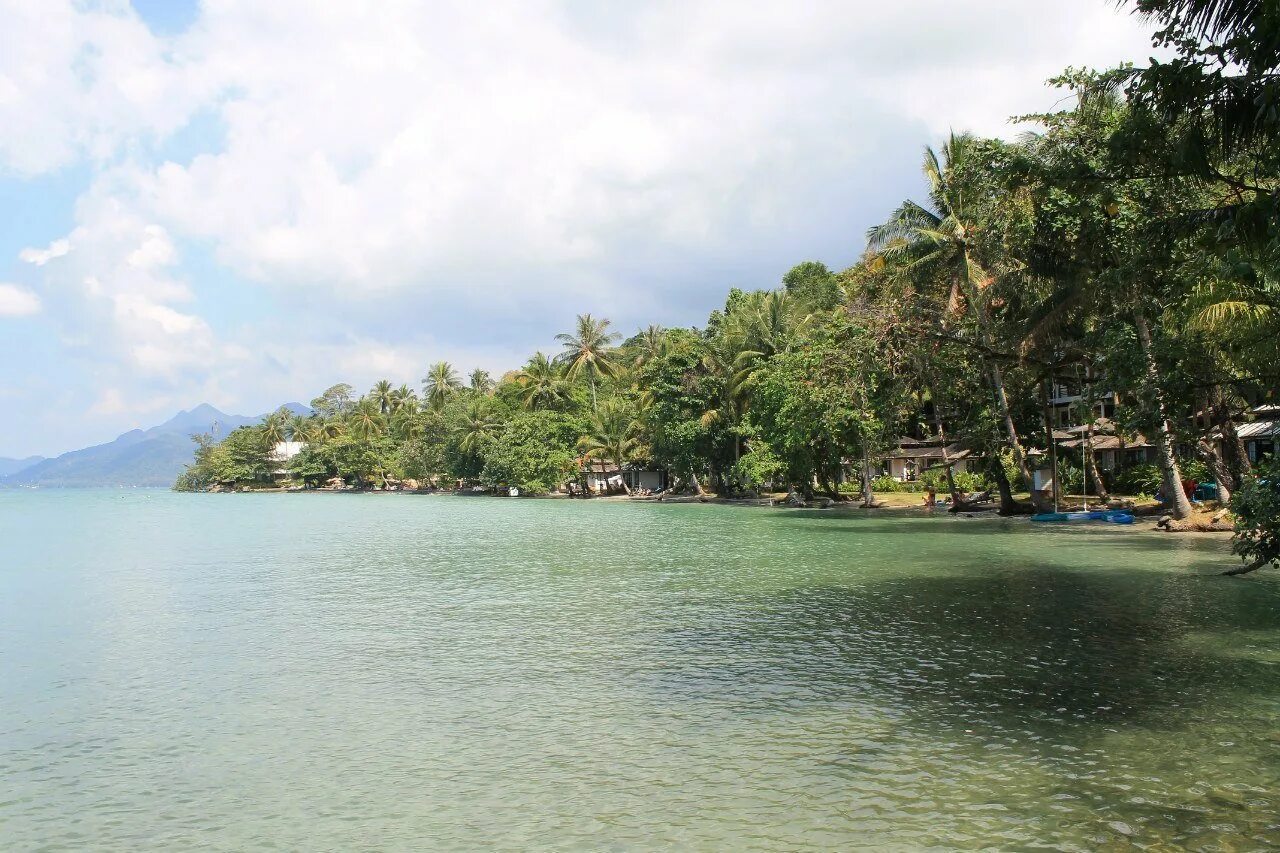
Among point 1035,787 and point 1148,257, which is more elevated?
point 1148,257

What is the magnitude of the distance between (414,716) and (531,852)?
4057mm

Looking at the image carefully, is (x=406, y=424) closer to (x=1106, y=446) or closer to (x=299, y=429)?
(x=299, y=429)

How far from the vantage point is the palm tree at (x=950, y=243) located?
3319 cm

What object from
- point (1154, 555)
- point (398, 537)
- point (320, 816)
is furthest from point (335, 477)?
point (320, 816)

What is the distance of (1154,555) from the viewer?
2283 cm

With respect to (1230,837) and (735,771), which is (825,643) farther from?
(1230,837)

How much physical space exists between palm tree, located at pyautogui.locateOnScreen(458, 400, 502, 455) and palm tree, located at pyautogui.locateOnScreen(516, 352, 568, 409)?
3.73 meters

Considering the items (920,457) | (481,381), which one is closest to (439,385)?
(481,381)

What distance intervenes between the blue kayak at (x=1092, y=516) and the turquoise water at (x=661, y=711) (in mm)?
10664

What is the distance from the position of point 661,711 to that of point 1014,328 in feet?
74.5

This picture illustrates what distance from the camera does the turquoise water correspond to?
7.23m

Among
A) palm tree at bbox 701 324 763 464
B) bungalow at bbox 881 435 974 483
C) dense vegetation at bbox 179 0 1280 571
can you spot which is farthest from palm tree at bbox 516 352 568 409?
bungalow at bbox 881 435 974 483

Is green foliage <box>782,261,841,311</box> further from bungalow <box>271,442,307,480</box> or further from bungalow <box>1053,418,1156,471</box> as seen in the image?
bungalow <box>271,442,307,480</box>

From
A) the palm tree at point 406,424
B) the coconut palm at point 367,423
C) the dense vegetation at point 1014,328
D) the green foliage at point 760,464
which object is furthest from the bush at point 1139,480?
the coconut palm at point 367,423
